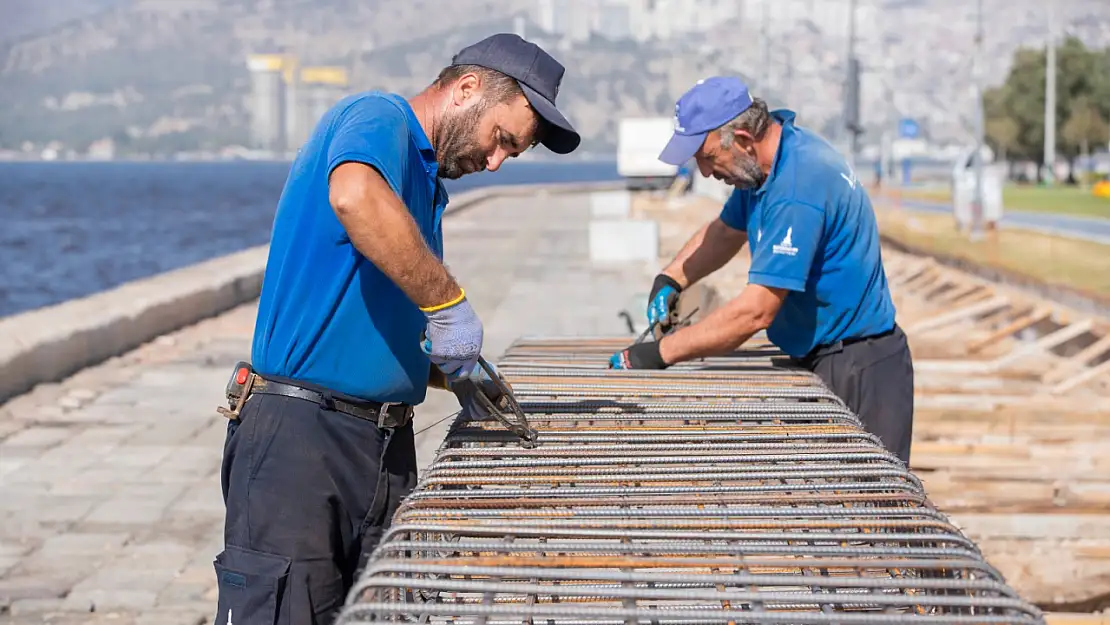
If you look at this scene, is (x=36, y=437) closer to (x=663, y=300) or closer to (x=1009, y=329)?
(x=663, y=300)

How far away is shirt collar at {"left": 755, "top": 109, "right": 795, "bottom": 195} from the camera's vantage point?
14.5ft

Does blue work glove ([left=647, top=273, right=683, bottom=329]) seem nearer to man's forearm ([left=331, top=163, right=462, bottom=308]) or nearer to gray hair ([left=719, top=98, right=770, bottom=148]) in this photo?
gray hair ([left=719, top=98, right=770, bottom=148])

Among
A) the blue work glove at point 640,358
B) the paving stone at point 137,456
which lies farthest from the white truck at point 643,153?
the blue work glove at point 640,358

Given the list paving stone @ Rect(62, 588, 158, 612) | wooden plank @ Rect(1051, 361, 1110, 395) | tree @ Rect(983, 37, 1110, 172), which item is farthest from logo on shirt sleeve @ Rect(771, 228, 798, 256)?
tree @ Rect(983, 37, 1110, 172)

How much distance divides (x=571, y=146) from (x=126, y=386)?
6.89m

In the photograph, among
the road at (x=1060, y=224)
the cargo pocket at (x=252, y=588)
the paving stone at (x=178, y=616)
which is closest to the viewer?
the cargo pocket at (x=252, y=588)

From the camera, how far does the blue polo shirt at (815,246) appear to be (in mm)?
4254

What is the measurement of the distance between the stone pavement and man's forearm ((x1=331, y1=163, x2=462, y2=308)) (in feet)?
3.58

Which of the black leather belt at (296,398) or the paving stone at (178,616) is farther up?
the black leather belt at (296,398)

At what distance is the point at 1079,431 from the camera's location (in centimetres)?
707

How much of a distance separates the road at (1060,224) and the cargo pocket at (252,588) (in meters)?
21.1

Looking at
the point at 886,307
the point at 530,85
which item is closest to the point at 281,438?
the point at 530,85

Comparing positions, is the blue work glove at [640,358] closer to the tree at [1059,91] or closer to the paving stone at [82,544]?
the paving stone at [82,544]

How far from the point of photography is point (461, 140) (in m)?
3.26
